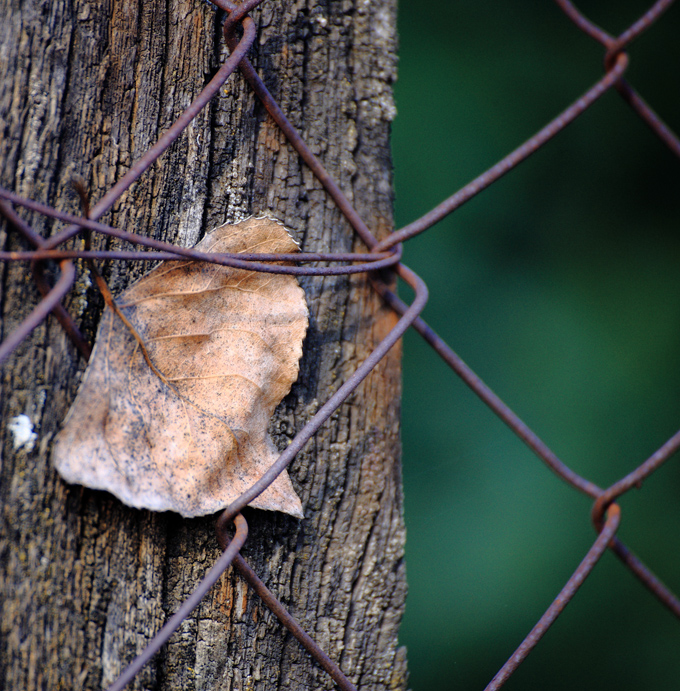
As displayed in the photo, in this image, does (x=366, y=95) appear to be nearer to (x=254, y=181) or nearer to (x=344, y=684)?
(x=254, y=181)

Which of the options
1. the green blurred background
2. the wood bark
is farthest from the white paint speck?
the green blurred background

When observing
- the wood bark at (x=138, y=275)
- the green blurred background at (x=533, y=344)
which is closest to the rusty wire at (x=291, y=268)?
the wood bark at (x=138, y=275)

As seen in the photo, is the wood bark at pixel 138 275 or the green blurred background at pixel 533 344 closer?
the wood bark at pixel 138 275

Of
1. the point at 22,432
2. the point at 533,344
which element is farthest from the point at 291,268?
the point at 533,344

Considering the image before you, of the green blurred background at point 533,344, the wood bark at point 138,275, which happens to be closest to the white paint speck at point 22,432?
the wood bark at point 138,275

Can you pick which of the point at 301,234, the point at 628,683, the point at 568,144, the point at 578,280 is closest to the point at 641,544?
the point at 628,683

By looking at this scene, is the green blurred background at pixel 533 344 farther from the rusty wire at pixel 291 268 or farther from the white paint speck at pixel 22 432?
the white paint speck at pixel 22 432
